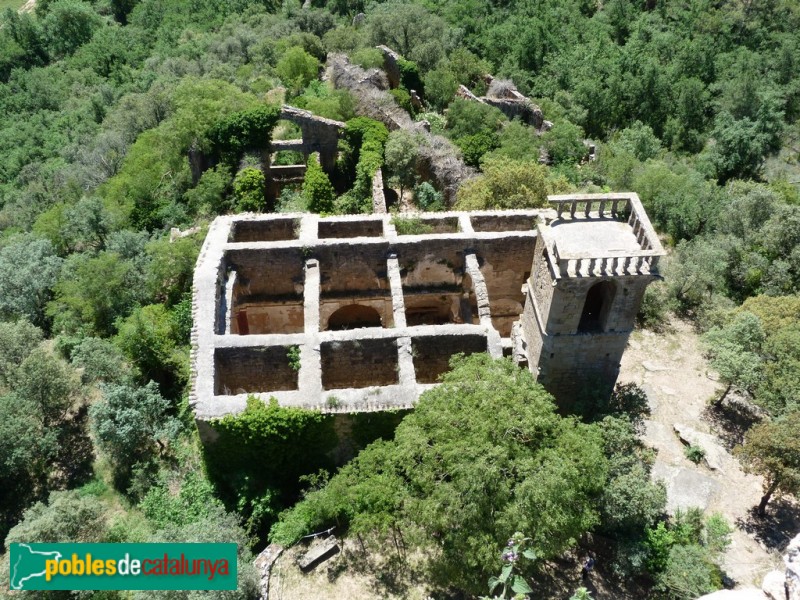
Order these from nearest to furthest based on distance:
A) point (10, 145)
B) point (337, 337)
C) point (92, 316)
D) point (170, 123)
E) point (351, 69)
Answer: point (337, 337) → point (92, 316) → point (170, 123) → point (351, 69) → point (10, 145)

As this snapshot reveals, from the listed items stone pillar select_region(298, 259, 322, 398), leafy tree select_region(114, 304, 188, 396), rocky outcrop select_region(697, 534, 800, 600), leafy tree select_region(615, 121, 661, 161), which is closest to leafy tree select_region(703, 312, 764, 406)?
rocky outcrop select_region(697, 534, 800, 600)

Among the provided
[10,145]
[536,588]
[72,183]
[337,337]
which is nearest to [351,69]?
[72,183]

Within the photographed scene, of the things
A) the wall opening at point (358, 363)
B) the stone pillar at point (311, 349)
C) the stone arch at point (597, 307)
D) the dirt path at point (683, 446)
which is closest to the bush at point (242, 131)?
the stone pillar at point (311, 349)

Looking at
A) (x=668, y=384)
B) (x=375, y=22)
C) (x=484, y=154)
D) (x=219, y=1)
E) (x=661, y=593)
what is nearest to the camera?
(x=661, y=593)

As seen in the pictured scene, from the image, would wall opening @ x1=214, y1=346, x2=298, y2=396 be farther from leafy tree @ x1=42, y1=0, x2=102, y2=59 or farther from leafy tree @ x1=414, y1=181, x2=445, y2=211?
leafy tree @ x1=42, y1=0, x2=102, y2=59

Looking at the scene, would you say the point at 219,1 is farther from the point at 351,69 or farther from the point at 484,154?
the point at 484,154

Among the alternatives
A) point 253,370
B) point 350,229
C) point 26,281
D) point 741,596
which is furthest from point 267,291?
point 741,596

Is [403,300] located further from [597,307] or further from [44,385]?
[44,385]
